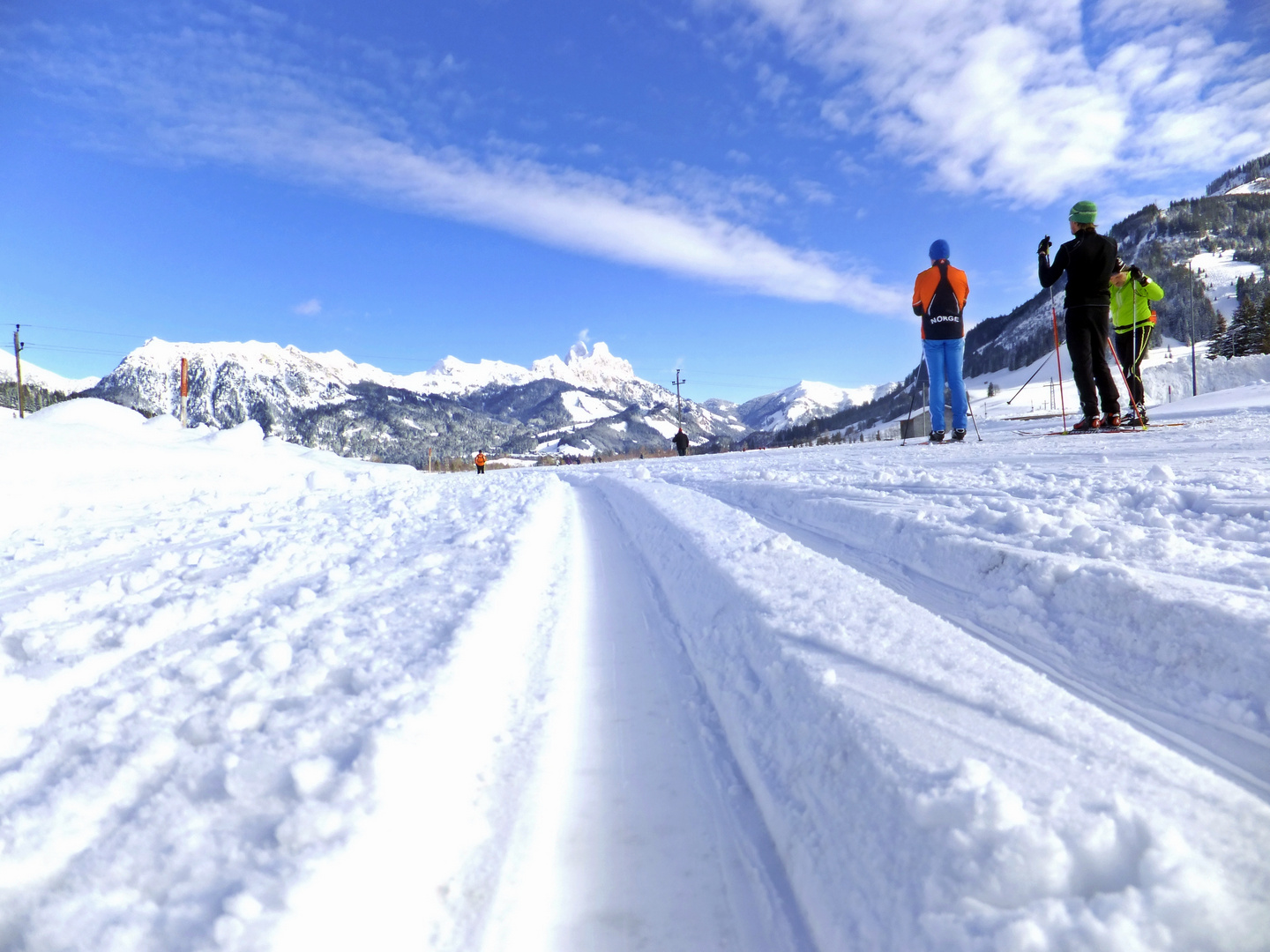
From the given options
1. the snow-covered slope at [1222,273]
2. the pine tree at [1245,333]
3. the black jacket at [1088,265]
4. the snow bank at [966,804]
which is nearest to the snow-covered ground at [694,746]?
the snow bank at [966,804]

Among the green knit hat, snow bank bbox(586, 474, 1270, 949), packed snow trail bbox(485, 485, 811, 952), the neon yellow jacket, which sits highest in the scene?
the green knit hat

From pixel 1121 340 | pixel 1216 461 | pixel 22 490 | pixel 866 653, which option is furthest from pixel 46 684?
pixel 1121 340

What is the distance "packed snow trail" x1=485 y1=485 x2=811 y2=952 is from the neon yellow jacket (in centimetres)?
927

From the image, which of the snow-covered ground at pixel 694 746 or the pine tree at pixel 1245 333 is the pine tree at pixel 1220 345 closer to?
the pine tree at pixel 1245 333

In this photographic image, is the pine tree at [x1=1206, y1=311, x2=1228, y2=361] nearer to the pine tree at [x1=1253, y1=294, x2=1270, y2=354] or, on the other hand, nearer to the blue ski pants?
the pine tree at [x1=1253, y1=294, x2=1270, y2=354]

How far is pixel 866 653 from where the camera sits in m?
2.08

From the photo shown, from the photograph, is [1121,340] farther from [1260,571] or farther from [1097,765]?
[1097,765]

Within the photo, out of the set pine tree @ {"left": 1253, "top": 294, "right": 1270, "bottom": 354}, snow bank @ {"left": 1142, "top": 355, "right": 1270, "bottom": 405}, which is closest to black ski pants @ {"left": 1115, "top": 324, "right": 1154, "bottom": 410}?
snow bank @ {"left": 1142, "top": 355, "right": 1270, "bottom": 405}

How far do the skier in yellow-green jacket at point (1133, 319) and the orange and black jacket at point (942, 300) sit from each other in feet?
6.08

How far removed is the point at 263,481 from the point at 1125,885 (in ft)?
53.1

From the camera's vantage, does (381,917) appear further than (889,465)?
No

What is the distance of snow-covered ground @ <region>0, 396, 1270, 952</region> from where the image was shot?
3.88 ft

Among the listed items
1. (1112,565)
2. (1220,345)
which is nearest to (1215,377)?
(1220,345)

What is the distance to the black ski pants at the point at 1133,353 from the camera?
26.1 ft
